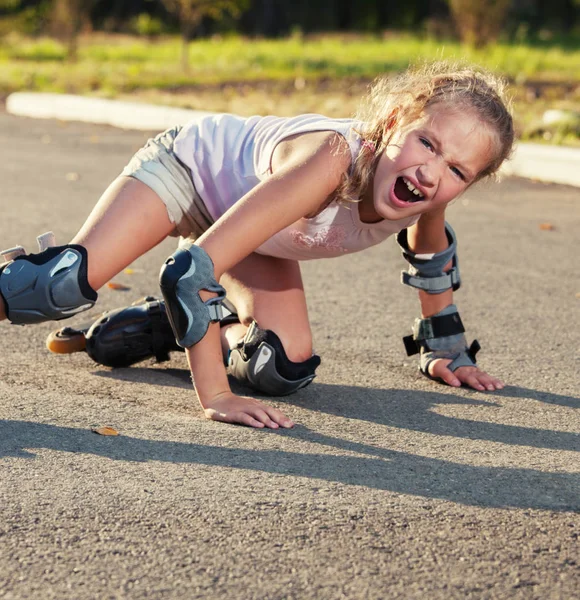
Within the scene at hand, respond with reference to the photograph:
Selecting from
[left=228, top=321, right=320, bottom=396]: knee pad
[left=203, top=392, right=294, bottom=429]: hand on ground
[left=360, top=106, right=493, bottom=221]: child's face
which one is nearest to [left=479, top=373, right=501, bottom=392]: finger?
[left=228, top=321, right=320, bottom=396]: knee pad

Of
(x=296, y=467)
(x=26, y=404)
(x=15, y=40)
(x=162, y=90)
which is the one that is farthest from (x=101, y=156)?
(x=15, y=40)

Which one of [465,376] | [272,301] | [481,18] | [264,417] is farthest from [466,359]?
[481,18]

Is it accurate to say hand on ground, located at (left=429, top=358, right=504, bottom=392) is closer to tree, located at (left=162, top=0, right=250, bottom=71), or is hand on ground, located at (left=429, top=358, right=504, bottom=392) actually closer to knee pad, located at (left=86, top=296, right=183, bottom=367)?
knee pad, located at (left=86, top=296, right=183, bottom=367)

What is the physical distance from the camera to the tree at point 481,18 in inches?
725

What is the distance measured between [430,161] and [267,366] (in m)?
0.82

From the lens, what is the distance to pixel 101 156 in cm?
930

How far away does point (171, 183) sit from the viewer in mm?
3508

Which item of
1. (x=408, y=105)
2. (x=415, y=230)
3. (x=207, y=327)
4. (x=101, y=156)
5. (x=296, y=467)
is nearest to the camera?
(x=296, y=467)

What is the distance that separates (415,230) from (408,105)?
607 mm

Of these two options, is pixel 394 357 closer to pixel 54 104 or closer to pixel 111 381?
pixel 111 381

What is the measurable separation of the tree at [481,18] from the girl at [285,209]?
15567 millimetres

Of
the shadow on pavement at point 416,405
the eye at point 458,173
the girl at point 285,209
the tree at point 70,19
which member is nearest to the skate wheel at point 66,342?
the shadow on pavement at point 416,405

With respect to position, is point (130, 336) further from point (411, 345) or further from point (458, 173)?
point (458, 173)

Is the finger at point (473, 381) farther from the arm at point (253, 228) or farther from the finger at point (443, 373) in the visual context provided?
the arm at point (253, 228)
